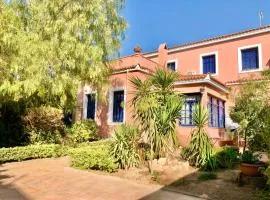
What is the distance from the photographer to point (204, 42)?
2791cm

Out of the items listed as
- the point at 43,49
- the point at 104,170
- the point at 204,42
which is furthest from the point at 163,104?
the point at 204,42

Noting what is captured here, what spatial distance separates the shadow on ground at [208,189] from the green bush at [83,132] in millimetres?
9425

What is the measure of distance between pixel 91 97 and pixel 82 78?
17.8ft

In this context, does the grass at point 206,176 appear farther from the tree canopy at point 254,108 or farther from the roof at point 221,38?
the roof at point 221,38

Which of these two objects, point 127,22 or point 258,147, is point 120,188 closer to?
point 258,147

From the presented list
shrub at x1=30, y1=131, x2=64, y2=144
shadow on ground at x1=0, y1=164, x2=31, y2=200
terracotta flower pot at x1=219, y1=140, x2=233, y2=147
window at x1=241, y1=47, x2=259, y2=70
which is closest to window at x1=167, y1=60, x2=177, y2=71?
window at x1=241, y1=47, x2=259, y2=70

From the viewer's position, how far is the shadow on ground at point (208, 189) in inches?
353

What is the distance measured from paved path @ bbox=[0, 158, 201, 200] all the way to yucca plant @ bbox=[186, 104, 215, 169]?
344cm

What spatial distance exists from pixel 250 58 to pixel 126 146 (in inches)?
681

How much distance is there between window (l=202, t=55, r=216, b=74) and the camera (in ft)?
90.5

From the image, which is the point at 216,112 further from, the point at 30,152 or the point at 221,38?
the point at 30,152

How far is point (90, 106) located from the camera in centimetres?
2286

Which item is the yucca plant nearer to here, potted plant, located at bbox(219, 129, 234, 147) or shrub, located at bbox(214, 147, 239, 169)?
shrub, located at bbox(214, 147, 239, 169)

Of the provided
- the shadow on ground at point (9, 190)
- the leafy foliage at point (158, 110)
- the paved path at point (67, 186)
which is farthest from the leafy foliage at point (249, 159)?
the shadow on ground at point (9, 190)
